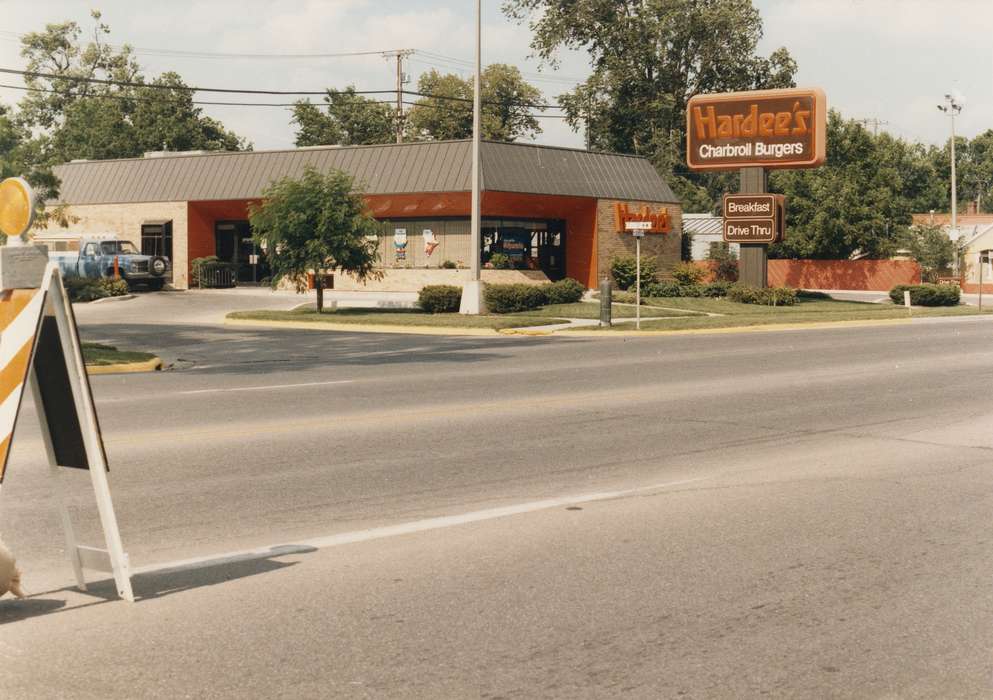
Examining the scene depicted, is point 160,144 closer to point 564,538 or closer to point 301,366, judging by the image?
point 301,366

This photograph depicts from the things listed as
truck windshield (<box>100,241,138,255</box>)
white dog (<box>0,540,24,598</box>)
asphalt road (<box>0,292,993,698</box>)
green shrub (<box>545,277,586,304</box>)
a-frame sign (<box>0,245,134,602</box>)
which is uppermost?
truck windshield (<box>100,241,138,255</box>)

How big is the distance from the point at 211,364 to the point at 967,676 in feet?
61.7

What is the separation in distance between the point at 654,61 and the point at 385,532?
72306 mm

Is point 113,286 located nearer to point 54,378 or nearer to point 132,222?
point 132,222

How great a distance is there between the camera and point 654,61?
76.2 metres

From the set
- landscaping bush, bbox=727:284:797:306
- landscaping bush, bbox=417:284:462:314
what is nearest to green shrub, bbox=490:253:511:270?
landscaping bush, bbox=727:284:797:306

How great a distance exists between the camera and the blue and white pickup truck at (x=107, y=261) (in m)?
50.6

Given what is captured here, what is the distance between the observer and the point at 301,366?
20938mm

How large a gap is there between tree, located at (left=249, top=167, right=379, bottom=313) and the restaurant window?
57.9 ft

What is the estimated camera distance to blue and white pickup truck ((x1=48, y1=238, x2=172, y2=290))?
50.6m

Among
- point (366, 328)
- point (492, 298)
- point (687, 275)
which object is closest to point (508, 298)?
point (492, 298)

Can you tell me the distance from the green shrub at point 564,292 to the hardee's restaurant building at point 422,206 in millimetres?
5701

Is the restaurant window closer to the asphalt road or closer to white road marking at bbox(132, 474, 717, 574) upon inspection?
the asphalt road

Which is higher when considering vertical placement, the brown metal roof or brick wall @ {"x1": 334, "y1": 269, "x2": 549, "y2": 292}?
the brown metal roof
